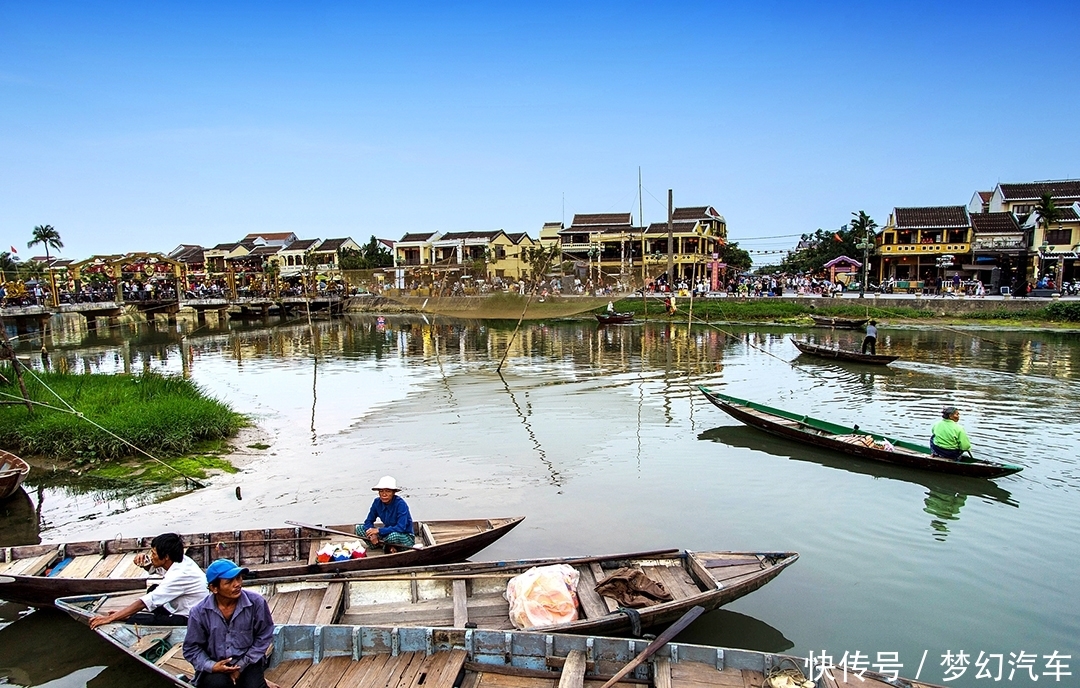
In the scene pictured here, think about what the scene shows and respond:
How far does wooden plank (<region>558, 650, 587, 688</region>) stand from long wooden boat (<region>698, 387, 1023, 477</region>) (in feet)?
27.0

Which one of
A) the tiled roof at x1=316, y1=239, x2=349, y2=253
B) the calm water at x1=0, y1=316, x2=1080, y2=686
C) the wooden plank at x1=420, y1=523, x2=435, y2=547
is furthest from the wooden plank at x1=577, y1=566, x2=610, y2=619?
the tiled roof at x1=316, y1=239, x2=349, y2=253

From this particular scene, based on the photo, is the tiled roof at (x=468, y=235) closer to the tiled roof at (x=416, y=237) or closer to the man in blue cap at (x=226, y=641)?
the tiled roof at (x=416, y=237)

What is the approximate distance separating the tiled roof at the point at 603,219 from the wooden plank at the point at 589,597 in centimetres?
5337

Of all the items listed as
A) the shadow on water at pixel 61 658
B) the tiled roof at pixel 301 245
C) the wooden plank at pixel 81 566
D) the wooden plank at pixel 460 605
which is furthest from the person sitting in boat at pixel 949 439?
the tiled roof at pixel 301 245

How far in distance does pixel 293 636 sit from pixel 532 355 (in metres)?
22.6

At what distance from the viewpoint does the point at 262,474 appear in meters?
11.6

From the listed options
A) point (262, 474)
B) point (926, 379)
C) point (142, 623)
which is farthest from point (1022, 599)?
point (926, 379)

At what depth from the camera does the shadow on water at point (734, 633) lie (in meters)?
6.42

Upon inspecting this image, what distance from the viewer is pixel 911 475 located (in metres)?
11.1

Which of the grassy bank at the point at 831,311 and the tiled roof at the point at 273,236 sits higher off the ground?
the tiled roof at the point at 273,236

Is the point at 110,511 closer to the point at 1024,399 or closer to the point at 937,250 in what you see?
the point at 1024,399

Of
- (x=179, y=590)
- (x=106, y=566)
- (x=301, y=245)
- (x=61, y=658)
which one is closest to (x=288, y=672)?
(x=179, y=590)

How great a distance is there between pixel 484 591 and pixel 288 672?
1941 millimetres

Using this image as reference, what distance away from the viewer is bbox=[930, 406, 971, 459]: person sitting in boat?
10516 millimetres
